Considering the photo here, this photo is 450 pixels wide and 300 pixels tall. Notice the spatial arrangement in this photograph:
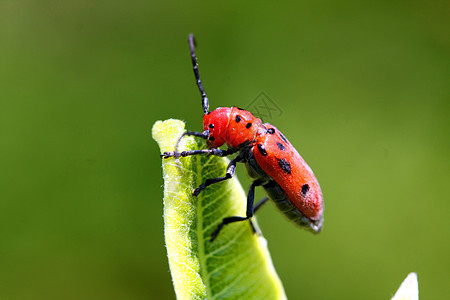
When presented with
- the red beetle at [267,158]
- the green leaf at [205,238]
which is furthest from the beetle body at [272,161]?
the green leaf at [205,238]

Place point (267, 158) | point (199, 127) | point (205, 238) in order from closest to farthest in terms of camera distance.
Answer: point (205, 238)
point (267, 158)
point (199, 127)

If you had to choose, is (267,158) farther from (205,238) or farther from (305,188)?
(205,238)

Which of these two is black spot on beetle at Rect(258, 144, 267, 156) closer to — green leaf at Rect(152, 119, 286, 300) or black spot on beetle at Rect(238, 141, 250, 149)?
black spot on beetle at Rect(238, 141, 250, 149)

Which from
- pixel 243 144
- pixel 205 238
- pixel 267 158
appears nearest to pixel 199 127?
pixel 243 144

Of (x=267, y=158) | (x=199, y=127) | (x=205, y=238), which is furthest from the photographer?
(x=199, y=127)

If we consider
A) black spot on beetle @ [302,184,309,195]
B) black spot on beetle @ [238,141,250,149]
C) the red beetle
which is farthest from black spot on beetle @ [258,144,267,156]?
black spot on beetle @ [302,184,309,195]

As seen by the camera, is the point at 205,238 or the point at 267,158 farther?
the point at 267,158
